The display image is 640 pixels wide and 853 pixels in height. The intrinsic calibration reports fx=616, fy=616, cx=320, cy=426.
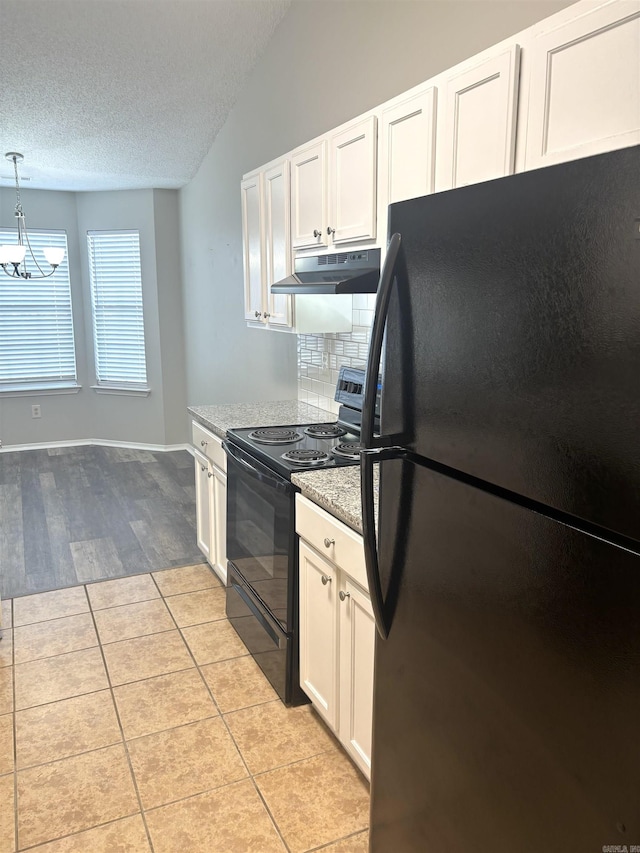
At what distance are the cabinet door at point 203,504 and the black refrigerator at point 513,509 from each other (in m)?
2.24

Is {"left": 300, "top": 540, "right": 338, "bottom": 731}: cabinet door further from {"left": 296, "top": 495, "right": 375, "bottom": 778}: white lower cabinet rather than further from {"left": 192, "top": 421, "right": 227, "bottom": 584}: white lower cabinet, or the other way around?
{"left": 192, "top": 421, "right": 227, "bottom": 584}: white lower cabinet

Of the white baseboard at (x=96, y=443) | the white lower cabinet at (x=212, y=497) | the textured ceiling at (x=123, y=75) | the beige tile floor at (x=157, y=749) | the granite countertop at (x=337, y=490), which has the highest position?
the textured ceiling at (x=123, y=75)

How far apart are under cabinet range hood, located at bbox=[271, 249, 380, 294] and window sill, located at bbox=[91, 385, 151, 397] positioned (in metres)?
4.09

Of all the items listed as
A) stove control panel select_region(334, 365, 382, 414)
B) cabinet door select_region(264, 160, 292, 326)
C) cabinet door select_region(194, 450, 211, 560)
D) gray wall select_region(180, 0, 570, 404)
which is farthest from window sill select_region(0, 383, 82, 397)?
stove control panel select_region(334, 365, 382, 414)

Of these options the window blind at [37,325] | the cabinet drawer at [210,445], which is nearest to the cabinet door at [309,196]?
the cabinet drawer at [210,445]

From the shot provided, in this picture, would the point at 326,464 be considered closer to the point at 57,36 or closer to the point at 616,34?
the point at 616,34

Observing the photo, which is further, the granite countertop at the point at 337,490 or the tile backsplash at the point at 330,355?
the tile backsplash at the point at 330,355

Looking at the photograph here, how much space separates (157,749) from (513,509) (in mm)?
1861

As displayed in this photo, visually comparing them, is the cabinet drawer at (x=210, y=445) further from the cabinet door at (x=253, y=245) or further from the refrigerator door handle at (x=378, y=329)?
the refrigerator door handle at (x=378, y=329)

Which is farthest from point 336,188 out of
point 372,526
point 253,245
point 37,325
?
point 37,325

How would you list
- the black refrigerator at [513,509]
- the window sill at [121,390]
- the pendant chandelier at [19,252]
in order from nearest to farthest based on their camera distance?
the black refrigerator at [513,509] → the pendant chandelier at [19,252] → the window sill at [121,390]

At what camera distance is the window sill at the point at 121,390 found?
6438mm

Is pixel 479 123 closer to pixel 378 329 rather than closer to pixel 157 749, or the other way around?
pixel 378 329

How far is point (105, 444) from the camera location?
6688 millimetres
